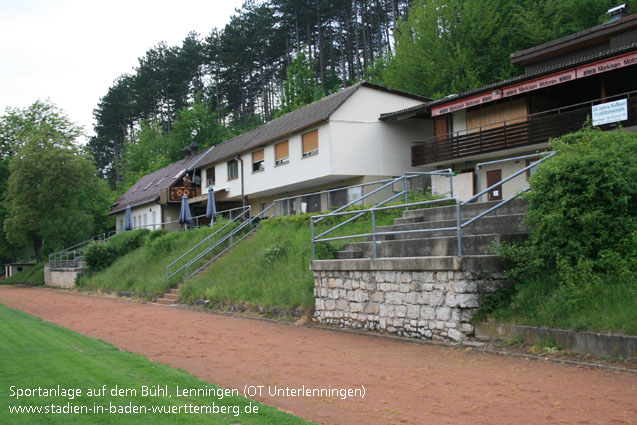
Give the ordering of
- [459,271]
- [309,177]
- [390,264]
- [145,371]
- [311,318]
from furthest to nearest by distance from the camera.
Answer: [309,177]
[311,318]
[390,264]
[459,271]
[145,371]

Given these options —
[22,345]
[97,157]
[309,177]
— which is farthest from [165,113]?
[22,345]

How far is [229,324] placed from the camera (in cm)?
1404

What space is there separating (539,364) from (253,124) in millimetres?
54728

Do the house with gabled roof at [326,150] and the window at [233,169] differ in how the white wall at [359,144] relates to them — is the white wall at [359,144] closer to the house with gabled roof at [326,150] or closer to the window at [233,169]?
the house with gabled roof at [326,150]

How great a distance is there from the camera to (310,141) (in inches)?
1092

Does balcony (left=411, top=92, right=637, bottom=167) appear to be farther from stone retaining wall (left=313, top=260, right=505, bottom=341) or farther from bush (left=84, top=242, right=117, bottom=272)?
bush (left=84, top=242, right=117, bottom=272)

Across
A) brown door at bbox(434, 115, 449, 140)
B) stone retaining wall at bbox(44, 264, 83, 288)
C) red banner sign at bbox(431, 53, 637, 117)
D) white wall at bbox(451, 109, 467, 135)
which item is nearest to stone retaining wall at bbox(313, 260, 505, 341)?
red banner sign at bbox(431, 53, 637, 117)

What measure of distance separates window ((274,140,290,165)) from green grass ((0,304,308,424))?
19854 millimetres

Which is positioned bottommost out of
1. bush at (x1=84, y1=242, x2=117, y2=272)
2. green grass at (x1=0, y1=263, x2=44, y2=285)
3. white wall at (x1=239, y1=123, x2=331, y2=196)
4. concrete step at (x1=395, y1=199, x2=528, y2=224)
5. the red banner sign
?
green grass at (x1=0, y1=263, x2=44, y2=285)

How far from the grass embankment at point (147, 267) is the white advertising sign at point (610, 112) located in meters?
15.2

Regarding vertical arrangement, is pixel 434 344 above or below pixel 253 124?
below

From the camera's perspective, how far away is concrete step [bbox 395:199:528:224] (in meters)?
11.0

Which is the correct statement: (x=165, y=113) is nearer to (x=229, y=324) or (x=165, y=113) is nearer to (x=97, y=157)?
(x=97, y=157)

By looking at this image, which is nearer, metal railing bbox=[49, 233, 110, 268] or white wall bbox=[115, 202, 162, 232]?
metal railing bbox=[49, 233, 110, 268]
